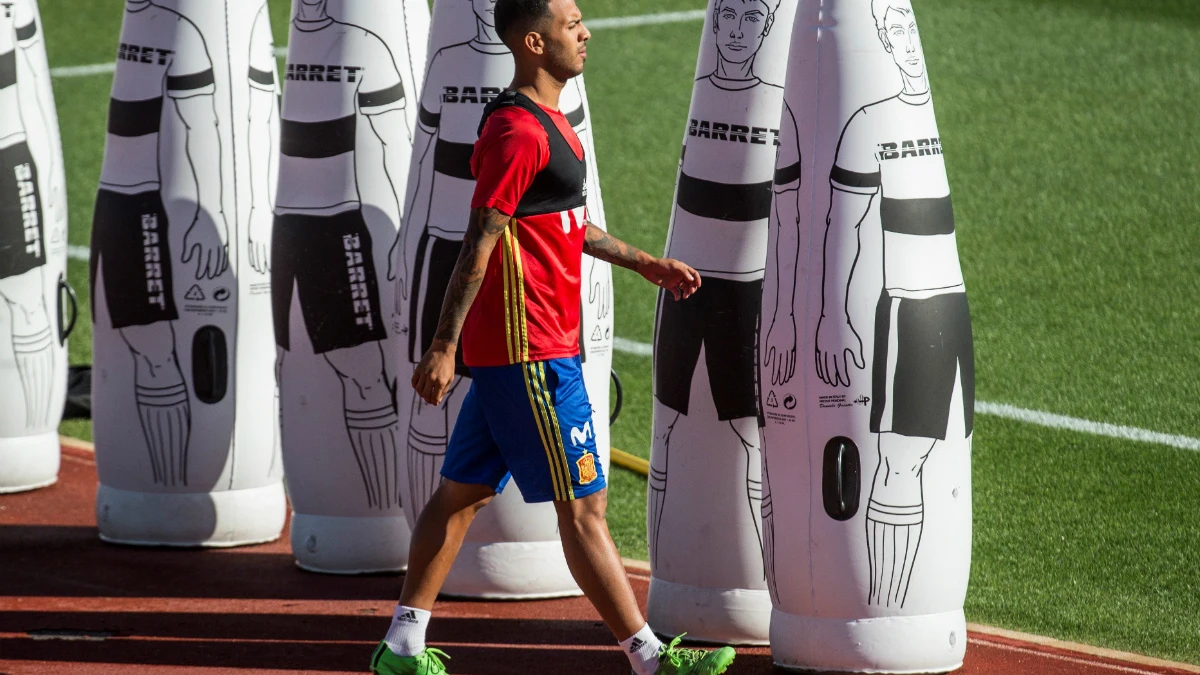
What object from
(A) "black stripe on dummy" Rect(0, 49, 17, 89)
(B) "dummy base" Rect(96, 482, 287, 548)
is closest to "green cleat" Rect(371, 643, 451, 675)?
(B) "dummy base" Rect(96, 482, 287, 548)

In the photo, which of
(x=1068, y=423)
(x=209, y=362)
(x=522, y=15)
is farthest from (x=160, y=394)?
(x=1068, y=423)

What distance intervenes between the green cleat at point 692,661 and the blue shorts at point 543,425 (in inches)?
16.6

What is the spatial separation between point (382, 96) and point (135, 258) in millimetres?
992

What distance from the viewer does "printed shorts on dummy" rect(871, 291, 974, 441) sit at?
12.6 feet

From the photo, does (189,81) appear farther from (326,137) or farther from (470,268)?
(470,268)

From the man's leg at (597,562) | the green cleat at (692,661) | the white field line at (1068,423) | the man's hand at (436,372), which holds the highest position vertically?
the man's hand at (436,372)

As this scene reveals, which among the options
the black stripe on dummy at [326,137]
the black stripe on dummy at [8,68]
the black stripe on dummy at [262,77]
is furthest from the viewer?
the black stripe on dummy at [8,68]

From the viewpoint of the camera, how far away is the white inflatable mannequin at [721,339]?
4203 mm

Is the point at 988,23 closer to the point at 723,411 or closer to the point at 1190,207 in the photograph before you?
the point at 1190,207

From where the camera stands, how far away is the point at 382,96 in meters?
5.01

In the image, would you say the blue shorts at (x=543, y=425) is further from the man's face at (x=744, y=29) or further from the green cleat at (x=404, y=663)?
the man's face at (x=744, y=29)

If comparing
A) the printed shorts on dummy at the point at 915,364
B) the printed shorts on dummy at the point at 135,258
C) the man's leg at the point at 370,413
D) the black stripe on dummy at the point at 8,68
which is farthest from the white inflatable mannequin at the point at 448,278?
the black stripe on dummy at the point at 8,68

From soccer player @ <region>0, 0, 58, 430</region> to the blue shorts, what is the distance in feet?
9.11

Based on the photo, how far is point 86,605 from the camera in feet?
15.7
